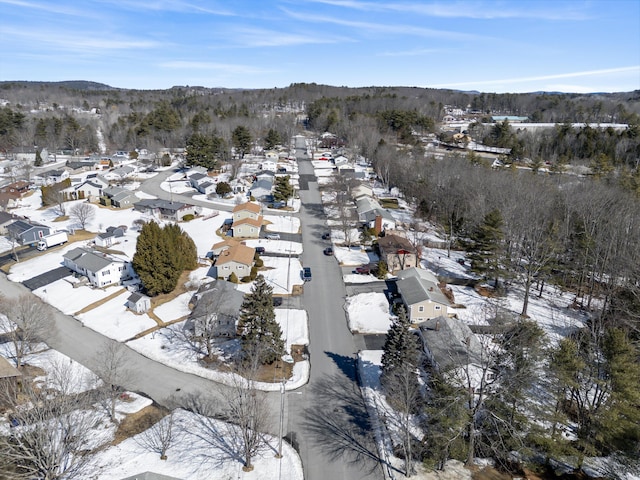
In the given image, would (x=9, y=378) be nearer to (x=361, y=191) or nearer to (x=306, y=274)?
(x=306, y=274)

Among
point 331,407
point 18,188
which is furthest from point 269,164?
point 331,407

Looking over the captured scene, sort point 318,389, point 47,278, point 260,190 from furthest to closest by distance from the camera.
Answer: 1. point 260,190
2. point 47,278
3. point 318,389

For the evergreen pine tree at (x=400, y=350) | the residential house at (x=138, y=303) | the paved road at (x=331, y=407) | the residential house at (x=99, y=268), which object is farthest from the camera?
the residential house at (x=99, y=268)

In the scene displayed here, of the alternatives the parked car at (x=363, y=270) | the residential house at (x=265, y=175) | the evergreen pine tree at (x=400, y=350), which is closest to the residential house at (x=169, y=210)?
the residential house at (x=265, y=175)

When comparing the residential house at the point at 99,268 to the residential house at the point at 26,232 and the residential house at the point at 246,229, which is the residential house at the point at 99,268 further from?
the residential house at the point at 246,229

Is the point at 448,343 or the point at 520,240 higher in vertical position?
the point at 520,240

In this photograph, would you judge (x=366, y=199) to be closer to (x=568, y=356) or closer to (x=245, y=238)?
(x=245, y=238)

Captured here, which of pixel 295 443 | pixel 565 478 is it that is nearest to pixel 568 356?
pixel 565 478

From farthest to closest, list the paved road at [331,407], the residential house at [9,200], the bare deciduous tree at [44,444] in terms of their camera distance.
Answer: the residential house at [9,200] < the paved road at [331,407] < the bare deciduous tree at [44,444]
